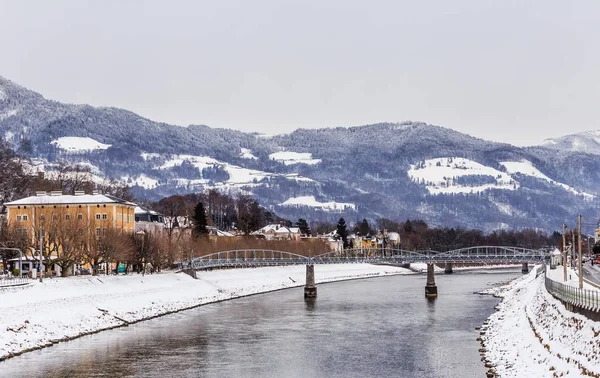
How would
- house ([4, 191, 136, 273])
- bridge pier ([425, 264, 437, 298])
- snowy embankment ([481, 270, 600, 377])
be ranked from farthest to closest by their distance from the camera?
house ([4, 191, 136, 273])
bridge pier ([425, 264, 437, 298])
snowy embankment ([481, 270, 600, 377])

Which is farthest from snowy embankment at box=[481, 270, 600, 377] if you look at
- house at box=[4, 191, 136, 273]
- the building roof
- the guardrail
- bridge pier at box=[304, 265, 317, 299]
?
the building roof

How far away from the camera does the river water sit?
201 ft

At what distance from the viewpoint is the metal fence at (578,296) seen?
56.8m

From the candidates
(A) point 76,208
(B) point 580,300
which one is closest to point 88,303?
(B) point 580,300

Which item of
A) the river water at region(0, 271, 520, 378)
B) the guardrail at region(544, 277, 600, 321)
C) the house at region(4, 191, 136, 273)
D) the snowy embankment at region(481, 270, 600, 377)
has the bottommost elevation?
the river water at region(0, 271, 520, 378)

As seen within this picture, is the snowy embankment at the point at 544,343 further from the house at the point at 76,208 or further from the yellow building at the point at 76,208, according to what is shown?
the yellow building at the point at 76,208

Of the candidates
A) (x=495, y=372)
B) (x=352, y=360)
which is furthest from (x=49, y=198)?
(x=495, y=372)

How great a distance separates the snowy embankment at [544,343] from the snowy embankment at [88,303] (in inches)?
1343

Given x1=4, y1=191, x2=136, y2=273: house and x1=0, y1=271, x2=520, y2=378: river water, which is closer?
x1=0, y1=271, x2=520, y2=378: river water

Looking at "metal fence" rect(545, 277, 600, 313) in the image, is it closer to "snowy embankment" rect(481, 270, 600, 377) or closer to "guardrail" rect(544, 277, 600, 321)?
"guardrail" rect(544, 277, 600, 321)

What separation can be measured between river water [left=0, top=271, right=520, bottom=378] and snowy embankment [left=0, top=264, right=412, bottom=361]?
209cm

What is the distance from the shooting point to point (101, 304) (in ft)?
314

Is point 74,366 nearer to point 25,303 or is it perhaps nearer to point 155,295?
point 25,303

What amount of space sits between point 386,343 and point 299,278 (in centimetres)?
11591
